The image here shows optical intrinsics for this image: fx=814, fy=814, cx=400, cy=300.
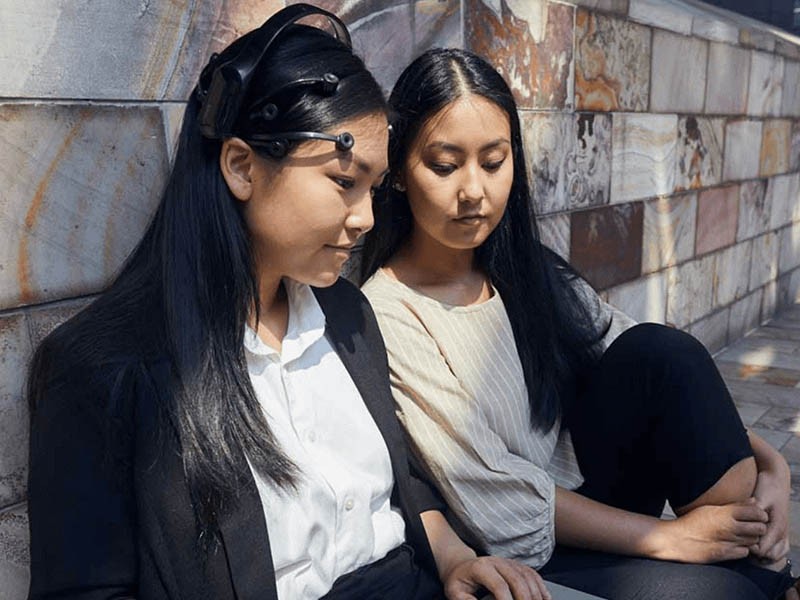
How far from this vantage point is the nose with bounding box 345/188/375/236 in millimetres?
1337

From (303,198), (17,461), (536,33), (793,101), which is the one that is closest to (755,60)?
(793,101)

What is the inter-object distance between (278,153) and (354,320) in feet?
1.46

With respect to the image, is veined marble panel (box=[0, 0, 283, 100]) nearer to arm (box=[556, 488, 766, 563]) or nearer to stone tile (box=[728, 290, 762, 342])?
arm (box=[556, 488, 766, 563])

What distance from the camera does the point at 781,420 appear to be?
368 cm

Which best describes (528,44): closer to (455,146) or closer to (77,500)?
(455,146)

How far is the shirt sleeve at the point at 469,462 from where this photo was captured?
1643 millimetres

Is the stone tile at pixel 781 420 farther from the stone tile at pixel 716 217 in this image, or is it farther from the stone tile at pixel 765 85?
the stone tile at pixel 765 85

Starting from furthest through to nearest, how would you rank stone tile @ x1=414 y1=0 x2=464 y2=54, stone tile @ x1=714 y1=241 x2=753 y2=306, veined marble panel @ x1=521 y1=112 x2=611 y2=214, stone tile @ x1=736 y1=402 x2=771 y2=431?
stone tile @ x1=714 y1=241 x2=753 y2=306
stone tile @ x1=736 y1=402 x2=771 y2=431
veined marble panel @ x1=521 y1=112 x2=611 y2=214
stone tile @ x1=414 y1=0 x2=464 y2=54

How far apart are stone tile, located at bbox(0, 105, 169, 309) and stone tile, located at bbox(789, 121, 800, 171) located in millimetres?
5186

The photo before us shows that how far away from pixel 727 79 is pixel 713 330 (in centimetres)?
140

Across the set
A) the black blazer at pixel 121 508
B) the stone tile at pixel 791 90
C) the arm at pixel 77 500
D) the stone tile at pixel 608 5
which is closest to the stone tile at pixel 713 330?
the stone tile at pixel 791 90

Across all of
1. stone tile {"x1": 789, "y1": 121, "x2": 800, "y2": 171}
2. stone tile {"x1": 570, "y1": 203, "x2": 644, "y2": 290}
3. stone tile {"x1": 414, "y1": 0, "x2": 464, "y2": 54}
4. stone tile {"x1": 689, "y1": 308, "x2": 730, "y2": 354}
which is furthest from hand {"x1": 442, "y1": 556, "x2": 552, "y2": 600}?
stone tile {"x1": 789, "y1": 121, "x2": 800, "y2": 171}

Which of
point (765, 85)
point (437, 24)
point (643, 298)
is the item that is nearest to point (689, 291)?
point (643, 298)

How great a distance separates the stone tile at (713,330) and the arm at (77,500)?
12.3ft
